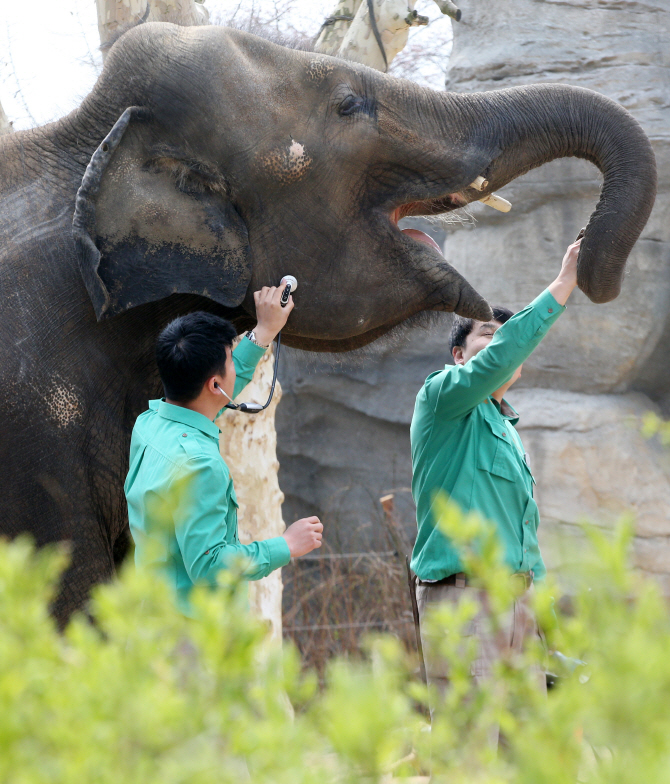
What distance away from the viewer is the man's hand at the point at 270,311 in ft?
6.38

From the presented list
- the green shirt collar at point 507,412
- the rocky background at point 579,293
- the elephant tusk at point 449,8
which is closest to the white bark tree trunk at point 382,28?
the elephant tusk at point 449,8

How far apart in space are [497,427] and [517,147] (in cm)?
77

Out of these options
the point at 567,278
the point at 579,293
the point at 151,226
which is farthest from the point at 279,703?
the point at 579,293

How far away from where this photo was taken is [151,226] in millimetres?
1845

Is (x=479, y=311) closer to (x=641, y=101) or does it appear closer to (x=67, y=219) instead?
(x=67, y=219)

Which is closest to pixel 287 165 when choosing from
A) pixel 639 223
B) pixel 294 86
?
pixel 294 86

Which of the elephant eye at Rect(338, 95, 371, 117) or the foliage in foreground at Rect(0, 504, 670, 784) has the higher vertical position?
the foliage in foreground at Rect(0, 504, 670, 784)

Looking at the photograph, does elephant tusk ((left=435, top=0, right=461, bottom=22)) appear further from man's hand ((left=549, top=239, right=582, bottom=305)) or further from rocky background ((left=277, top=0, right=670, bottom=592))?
man's hand ((left=549, top=239, right=582, bottom=305))

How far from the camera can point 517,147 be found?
2.06 meters


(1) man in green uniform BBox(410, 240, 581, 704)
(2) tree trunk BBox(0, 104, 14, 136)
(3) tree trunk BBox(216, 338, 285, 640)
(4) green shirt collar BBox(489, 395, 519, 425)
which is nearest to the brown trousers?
(1) man in green uniform BBox(410, 240, 581, 704)

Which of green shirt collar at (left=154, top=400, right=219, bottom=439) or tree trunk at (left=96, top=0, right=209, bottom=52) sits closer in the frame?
green shirt collar at (left=154, top=400, right=219, bottom=439)

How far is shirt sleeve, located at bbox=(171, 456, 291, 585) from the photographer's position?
1.60 m

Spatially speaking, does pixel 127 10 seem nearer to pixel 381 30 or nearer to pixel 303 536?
pixel 381 30

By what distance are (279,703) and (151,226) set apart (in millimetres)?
1486
